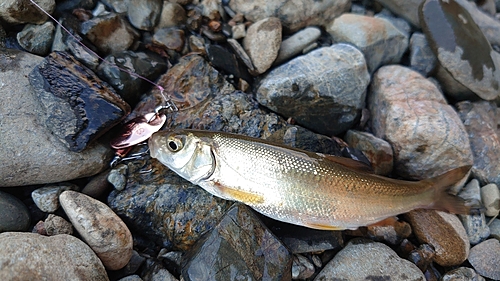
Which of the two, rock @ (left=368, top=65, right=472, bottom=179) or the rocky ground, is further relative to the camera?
rock @ (left=368, top=65, right=472, bottom=179)

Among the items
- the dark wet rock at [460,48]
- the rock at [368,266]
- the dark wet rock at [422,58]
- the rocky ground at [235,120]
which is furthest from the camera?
the dark wet rock at [422,58]

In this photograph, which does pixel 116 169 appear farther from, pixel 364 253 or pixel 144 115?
pixel 364 253

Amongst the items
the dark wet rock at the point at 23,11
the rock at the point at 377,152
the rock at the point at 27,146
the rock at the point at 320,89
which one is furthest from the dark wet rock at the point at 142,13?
the rock at the point at 377,152

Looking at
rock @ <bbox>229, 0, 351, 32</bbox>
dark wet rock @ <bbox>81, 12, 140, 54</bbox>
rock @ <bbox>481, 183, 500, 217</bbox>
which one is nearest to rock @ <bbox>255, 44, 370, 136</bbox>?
rock @ <bbox>229, 0, 351, 32</bbox>

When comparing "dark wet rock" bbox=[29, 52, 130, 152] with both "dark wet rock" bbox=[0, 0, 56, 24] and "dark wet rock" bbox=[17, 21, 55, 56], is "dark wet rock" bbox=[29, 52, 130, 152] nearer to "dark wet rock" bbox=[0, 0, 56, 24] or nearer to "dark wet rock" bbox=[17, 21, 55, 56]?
"dark wet rock" bbox=[17, 21, 55, 56]

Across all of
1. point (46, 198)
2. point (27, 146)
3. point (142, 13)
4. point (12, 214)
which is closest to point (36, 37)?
point (142, 13)

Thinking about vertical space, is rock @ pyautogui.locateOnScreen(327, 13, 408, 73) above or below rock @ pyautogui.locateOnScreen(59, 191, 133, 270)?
above

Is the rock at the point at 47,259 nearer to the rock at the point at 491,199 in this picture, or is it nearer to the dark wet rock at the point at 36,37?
the dark wet rock at the point at 36,37
